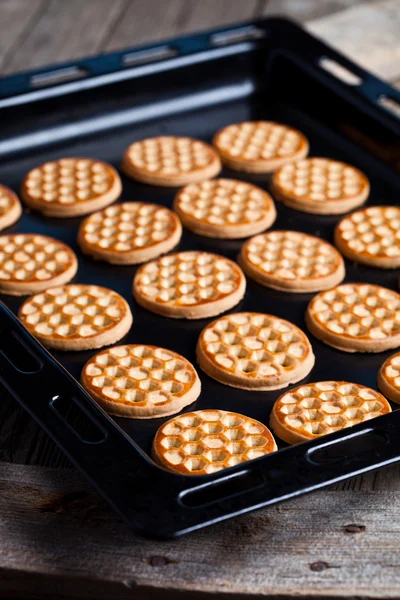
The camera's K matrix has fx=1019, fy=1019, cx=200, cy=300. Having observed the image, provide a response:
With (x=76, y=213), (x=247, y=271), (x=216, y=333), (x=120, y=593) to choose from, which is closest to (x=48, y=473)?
(x=120, y=593)

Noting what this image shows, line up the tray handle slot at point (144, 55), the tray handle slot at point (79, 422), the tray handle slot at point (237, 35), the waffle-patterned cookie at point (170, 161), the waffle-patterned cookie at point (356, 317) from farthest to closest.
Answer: the tray handle slot at point (237, 35), the tray handle slot at point (144, 55), the waffle-patterned cookie at point (170, 161), the waffle-patterned cookie at point (356, 317), the tray handle slot at point (79, 422)

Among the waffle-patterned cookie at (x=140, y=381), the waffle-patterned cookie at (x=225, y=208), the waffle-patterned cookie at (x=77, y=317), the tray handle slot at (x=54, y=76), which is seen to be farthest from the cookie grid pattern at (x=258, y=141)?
the waffle-patterned cookie at (x=140, y=381)

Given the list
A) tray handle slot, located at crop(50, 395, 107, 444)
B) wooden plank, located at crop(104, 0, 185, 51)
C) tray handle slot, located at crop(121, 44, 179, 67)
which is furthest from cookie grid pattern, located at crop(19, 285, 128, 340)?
wooden plank, located at crop(104, 0, 185, 51)

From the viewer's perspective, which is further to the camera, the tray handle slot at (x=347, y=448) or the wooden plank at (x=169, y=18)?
the wooden plank at (x=169, y=18)

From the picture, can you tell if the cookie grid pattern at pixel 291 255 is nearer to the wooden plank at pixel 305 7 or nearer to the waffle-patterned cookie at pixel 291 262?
the waffle-patterned cookie at pixel 291 262

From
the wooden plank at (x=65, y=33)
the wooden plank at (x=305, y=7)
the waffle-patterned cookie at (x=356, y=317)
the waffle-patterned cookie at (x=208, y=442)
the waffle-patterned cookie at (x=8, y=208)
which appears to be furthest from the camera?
the wooden plank at (x=305, y=7)

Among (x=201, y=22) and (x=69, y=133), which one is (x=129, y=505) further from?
(x=201, y=22)

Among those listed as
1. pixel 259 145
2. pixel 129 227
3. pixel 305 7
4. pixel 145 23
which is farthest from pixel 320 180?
pixel 305 7
